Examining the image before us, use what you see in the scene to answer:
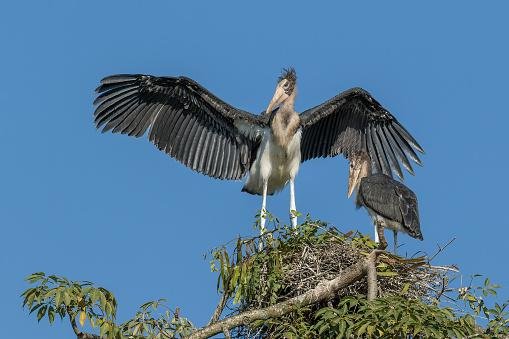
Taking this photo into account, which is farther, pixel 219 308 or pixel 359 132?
pixel 359 132

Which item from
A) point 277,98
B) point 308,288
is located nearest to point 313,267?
point 308,288

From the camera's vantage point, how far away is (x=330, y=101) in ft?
45.2

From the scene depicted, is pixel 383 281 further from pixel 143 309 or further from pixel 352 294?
pixel 143 309

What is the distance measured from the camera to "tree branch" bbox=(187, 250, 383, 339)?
866 cm

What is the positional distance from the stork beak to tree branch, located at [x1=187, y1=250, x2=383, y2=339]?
174 inches

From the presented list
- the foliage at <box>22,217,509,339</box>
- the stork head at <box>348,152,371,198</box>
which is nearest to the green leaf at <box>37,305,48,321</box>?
the foliage at <box>22,217,509,339</box>

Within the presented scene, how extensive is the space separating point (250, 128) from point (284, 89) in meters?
0.64

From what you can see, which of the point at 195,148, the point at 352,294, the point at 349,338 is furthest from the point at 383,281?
the point at 195,148

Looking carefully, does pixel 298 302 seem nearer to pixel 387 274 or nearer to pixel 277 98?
pixel 387 274

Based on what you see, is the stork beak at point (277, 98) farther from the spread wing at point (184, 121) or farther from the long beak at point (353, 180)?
the long beak at point (353, 180)

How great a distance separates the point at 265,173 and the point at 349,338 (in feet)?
16.9

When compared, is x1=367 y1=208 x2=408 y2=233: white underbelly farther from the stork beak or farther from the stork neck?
the stork beak

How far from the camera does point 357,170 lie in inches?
543

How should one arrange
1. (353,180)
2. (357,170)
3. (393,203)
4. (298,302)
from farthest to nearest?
(357,170)
(353,180)
(393,203)
(298,302)
